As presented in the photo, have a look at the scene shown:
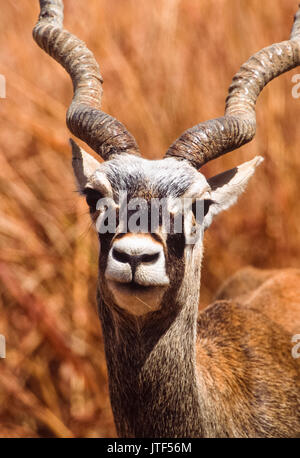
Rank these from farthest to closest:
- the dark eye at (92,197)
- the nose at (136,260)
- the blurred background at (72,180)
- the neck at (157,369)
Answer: the blurred background at (72,180)
the neck at (157,369)
the dark eye at (92,197)
the nose at (136,260)

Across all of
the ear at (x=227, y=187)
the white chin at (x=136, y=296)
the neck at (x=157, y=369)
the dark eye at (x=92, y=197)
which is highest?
the ear at (x=227, y=187)

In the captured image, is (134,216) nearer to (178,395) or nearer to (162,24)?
(178,395)

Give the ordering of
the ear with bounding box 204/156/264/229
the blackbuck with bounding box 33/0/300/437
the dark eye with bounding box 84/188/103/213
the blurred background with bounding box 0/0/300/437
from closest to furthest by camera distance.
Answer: the blackbuck with bounding box 33/0/300/437 < the dark eye with bounding box 84/188/103/213 < the ear with bounding box 204/156/264/229 < the blurred background with bounding box 0/0/300/437

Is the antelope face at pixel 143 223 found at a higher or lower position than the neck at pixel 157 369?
higher

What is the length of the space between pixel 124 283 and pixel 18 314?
13.8 feet

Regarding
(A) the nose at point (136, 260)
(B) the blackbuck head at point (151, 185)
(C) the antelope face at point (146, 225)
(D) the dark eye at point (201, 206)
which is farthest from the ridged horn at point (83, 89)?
(A) the nose at point (136, 260)

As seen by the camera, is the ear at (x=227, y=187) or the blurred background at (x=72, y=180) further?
the blurred background at (x=72, y=180)

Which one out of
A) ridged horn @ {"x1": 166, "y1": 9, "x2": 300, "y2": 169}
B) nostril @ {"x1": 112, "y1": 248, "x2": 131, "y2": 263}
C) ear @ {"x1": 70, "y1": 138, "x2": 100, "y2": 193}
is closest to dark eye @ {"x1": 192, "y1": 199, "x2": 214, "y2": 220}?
ridged horn @ {"x1": 166, "y1": 9, "x2": 300, "y2": 169}

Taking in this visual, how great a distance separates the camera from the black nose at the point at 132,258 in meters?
2.58

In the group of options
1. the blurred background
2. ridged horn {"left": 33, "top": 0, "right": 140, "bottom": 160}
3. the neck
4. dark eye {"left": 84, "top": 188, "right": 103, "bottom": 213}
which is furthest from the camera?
the blurred background

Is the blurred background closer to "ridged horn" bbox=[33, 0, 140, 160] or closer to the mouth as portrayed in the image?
"ridged horn" bbox=[33, 0, 140, 160]

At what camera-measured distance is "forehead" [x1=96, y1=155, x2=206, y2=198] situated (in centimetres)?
290

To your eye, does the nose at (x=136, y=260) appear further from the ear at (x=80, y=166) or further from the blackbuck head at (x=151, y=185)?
the ear at (x=80, y=166)

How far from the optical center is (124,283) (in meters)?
2.72
